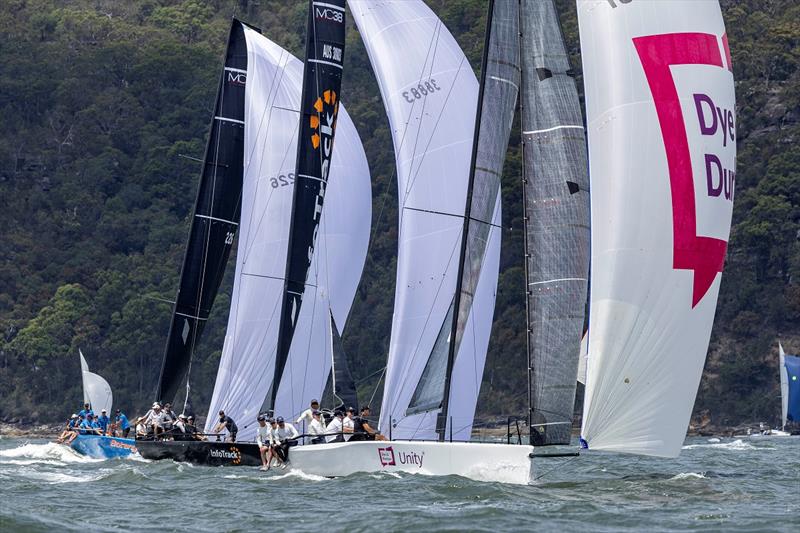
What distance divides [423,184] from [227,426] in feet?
18.8

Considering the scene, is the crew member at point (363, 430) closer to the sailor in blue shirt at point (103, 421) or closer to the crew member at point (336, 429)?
the crew member at point (336, 429)

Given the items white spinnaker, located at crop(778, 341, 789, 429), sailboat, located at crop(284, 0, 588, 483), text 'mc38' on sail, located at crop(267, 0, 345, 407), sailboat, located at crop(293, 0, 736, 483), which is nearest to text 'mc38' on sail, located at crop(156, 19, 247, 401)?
text 'mc38' on sail, located at crop(267, 0, 345, 407)

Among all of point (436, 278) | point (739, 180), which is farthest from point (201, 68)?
point (436, 278)

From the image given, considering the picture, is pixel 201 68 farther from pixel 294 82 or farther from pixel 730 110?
pixel 730 110

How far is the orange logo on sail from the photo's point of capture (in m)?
24.8

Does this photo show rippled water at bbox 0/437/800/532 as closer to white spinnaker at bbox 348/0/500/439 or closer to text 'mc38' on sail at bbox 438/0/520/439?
text 'mc38' on sail at bbox 438/0/520/439

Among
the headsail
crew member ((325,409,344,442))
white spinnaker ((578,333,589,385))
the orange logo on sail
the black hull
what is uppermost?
the orange logo on sail

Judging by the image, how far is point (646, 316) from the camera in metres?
15.5

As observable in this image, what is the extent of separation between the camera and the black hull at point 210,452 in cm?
2295

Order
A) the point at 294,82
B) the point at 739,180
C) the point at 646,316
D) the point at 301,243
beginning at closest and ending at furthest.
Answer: the point at 646,316 < the point at 301,243 < the point at 294,82 < the point at 739,180

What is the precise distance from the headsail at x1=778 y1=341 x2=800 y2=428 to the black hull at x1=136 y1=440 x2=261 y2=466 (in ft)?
121

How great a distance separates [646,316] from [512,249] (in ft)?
176

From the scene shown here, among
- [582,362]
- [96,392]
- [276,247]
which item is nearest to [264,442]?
[276,247]

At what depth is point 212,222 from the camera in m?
28.0
